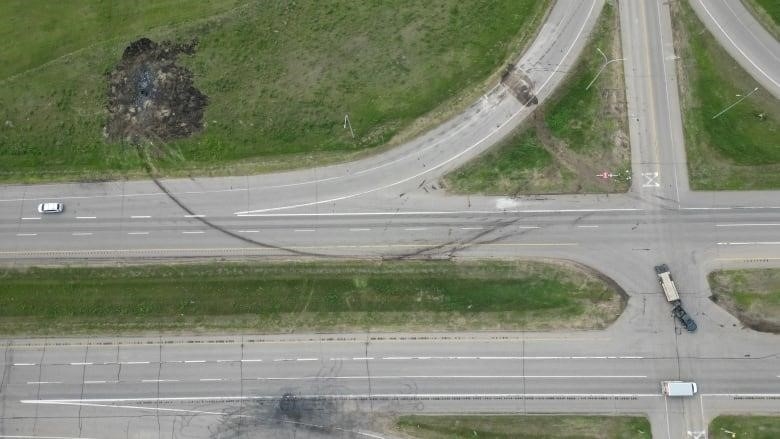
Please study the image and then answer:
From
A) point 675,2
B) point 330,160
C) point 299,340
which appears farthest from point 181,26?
point 675,2

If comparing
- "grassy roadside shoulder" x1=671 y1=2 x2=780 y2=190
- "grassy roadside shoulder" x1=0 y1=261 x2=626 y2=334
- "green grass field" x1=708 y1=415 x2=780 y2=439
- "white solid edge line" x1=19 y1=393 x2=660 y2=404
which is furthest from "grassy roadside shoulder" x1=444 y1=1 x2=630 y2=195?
"green grass field" x1=708 y1=415 x2=780 y2=439

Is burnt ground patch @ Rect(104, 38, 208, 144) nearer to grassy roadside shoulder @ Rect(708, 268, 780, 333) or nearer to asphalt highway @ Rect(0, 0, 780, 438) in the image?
asphalt highway @ Rect(0, 0, 780, 438)

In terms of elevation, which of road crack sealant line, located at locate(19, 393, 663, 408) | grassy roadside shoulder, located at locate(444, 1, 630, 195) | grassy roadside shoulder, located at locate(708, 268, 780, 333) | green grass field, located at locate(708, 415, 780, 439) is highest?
grassy roadside shoulder, located at locate(444, 1, 630, 195)

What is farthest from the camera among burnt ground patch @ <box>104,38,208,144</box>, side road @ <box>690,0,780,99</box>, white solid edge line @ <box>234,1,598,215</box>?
burnt ground patch @ <box>104,38,208,144</box>

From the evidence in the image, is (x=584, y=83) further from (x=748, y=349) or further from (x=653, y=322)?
(x=748, y=349)

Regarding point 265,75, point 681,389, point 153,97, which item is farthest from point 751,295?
point 153,97

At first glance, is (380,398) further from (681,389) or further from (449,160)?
(681,389)

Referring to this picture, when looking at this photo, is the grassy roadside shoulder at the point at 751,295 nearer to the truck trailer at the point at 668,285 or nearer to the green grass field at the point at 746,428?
the truck trailer at the point at 668,285
